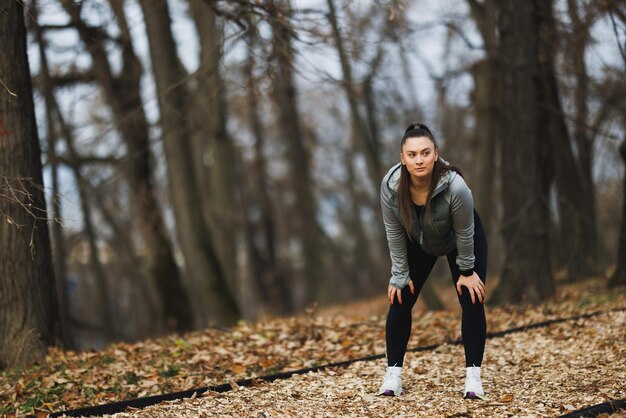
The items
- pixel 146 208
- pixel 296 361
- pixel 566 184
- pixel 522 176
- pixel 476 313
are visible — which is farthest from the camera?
pixel 146 208

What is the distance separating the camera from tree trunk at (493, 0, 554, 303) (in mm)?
10438

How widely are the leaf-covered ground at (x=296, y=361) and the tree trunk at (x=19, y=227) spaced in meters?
0.33

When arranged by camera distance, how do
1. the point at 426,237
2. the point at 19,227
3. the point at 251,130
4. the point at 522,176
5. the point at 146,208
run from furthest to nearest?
1. the point at 251,130
2. the point at 146,208
3. the point at 522,176
4. the point at 19,227
5. the point at 426,237

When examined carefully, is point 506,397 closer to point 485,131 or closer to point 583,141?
point 583,141

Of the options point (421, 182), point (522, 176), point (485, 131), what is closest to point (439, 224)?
point (421, 182)

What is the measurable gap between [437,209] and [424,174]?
0.25 meters

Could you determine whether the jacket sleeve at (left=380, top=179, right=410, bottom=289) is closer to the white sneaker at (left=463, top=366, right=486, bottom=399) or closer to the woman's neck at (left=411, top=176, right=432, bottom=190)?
the woman's neck at (left=411, top=176, right=432, bottom=190)

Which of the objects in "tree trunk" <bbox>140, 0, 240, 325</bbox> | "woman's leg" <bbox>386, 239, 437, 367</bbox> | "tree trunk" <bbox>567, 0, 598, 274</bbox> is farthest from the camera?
"tree trunk" <bbox>140, 0, 240, 325</bbox>

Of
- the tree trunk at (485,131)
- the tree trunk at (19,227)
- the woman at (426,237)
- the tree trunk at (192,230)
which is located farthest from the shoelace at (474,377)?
the tree trunk at (485,131)

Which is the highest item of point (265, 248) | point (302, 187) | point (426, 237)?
point (302, 187)

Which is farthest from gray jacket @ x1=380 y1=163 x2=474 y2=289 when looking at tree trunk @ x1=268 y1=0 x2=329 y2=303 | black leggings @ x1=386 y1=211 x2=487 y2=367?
tree trunk @ x1=268 y1=0 x2=329 y2=303

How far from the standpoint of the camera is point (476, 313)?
5496mm

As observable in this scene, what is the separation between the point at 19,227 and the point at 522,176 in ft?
21.1

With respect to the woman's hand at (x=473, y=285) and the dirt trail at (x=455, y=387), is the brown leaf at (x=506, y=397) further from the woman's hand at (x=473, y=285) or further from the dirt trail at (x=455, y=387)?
the woman's hand at (x=473, y=285)
